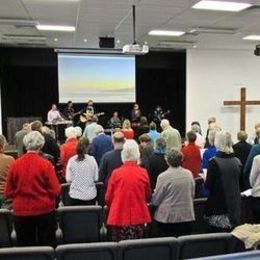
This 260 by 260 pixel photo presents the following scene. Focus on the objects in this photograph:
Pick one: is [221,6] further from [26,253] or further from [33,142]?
[26,253]

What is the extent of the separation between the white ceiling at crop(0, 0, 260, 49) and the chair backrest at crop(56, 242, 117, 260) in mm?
5022

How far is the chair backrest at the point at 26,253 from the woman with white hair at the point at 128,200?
90 centimetres

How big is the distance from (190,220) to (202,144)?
3868mm

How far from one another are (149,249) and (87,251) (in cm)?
40

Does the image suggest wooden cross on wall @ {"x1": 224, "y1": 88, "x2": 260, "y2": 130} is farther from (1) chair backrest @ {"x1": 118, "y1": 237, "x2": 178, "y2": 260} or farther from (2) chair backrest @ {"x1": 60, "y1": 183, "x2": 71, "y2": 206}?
(1) chair backrest @ {"x1": 118, "y1": 237, "x2": 178, "y2": 260}

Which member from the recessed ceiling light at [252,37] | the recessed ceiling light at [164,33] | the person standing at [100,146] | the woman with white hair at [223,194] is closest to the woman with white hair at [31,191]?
the woman with white hair at [223,194]

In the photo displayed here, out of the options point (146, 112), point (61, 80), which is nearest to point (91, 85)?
point (61, 80)

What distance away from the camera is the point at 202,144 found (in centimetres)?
702

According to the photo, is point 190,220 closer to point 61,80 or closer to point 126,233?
point 126,233

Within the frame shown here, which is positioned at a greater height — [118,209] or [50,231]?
[118,209]

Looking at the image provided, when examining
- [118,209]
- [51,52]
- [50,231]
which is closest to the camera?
[118,209]

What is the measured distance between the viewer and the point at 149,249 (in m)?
2.41

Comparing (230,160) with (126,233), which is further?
(230,160)

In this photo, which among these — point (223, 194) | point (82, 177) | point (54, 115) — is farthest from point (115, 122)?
point (223, 194)
